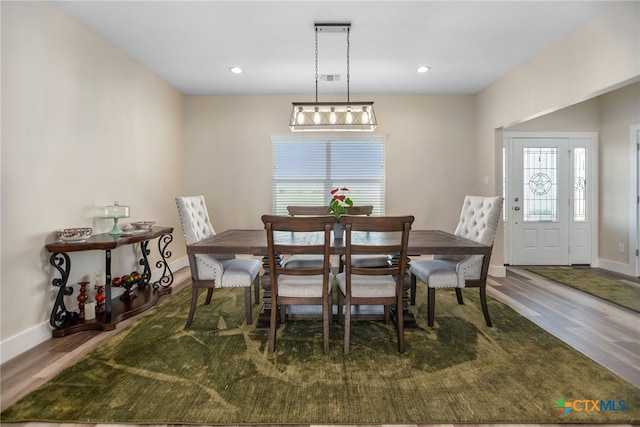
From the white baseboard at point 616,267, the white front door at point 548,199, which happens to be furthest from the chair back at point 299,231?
the white baseboard at point 616,267

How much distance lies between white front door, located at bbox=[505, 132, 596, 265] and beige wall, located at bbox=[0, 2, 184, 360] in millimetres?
5215

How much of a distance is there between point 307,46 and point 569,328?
3.51 m

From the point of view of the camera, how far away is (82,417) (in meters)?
1.51

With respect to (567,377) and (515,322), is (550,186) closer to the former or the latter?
(515,322)

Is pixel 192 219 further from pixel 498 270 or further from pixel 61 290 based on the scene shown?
pixel 498 270

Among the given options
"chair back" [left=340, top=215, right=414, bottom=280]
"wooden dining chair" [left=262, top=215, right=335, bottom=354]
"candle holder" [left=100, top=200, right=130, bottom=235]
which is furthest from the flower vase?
"candle holder" [left=100, top=200, right=130, bottom=235]

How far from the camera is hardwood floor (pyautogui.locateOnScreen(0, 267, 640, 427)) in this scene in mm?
1845

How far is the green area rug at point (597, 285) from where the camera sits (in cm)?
313

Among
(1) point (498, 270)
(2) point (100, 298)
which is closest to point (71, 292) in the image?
(2) point (100, 298)

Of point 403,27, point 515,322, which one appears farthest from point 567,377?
point 403,27

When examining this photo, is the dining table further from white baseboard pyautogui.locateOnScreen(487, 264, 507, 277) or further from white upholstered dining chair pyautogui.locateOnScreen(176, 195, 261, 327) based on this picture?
white baseboard pyautogui.locateOnScreen(487, 264, 507, 277)

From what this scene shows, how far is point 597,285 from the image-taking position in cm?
366

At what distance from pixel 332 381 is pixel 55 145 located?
273cm

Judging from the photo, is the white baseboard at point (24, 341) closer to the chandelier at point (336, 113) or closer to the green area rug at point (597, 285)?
the chandelier at point (336, 113)
